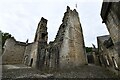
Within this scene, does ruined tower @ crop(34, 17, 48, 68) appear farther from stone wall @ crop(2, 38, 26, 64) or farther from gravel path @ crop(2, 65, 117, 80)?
gravel path @ crop(2, 65, 117, 80)

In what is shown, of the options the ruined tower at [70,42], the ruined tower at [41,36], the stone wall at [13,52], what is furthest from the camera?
the stone wall at [13,52]

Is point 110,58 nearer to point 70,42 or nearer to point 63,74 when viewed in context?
point 63,74

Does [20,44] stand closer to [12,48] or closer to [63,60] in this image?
[12,48]

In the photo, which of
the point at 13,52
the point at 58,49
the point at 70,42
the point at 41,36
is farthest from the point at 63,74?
A: the point at 13,52

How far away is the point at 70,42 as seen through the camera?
1591 cm

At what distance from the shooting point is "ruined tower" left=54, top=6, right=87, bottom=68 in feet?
47.9

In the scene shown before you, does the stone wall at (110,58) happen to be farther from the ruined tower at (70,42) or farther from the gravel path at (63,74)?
the ruined tower at (70,42)

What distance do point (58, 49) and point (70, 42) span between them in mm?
2171

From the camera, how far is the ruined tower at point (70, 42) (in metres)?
14.6

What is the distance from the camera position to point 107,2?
7102 mm

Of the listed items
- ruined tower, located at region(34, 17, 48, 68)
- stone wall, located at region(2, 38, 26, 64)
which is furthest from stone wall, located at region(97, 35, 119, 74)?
stone wall, located at region(2, 38, 26, 64)

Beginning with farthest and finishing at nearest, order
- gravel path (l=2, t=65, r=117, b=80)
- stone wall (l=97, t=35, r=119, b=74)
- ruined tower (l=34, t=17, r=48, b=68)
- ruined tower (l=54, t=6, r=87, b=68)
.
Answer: ruined tower (l=34, t=17, r=48, b=68)
ruined tower (l=54, t=6, r=87, b=68)
gravel path (l=2, t=65, r=117, b=80)
stone wall (l=97, t=35, r=119, b=74)

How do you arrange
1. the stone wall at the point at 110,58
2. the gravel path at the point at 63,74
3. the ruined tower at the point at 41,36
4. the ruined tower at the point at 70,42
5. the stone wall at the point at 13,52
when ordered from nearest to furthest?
the stone wall at the point at 110,58, the gravel path at the point at 63,74, the ruined tower at the point at 70,42, the ruined tower at the point at 41,36, the stone wall at the point at 13,52

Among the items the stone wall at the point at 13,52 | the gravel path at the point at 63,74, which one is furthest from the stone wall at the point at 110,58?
the stone wall at the point at 13,52
